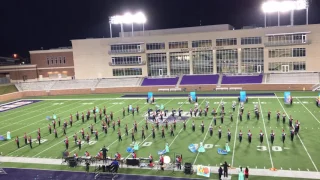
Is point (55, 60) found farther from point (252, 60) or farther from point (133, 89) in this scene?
point (252, 60)

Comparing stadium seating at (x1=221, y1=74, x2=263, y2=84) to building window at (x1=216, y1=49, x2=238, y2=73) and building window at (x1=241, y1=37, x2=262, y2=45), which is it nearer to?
building window at (x1=216, y1=49, x2=238, y2=73)

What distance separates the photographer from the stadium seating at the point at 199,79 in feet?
172

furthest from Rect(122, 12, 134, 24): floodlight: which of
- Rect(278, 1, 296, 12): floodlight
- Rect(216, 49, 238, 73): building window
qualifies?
Rect(278, 1, 296, 12): floodlight

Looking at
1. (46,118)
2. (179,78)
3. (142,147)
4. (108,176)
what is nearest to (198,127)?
(142,147)

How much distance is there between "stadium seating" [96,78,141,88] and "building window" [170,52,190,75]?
23.3ft

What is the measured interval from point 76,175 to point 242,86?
1477 inches

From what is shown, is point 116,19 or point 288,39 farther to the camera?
point 116,19

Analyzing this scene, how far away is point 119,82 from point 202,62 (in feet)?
51.5

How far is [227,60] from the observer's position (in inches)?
2162

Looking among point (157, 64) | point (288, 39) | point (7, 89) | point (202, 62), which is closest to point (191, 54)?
point (202, 62)

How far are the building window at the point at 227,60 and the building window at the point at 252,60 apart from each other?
4.44ft

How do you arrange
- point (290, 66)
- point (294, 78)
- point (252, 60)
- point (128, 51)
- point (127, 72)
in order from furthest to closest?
point (127, 72) → point (128, 51) → point (252, 60) → point (290, 66) → point (294, 78)

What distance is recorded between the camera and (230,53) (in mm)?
54438

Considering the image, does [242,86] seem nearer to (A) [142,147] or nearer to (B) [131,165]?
(A) [142,147]
